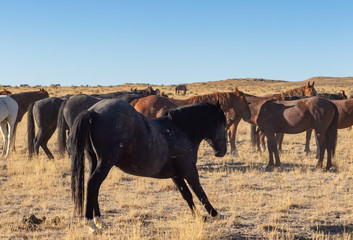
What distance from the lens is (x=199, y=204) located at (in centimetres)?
620

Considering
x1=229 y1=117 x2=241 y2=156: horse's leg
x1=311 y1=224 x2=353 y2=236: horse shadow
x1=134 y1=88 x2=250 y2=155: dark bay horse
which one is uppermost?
x1=134 y1=88 x2=250 y2=155: dark bay horse

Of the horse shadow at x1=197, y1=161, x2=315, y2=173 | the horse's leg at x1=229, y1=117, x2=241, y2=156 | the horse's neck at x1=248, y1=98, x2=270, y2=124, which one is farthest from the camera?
the horse's leg at x1=229, y1=117, x2=241, y2=156

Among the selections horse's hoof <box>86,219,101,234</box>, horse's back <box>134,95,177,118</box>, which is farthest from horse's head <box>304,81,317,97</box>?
horse's hoof <box>86,219,101,234</box>

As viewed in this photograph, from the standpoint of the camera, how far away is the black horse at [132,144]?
13.8ft

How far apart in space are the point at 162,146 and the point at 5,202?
11.9ft

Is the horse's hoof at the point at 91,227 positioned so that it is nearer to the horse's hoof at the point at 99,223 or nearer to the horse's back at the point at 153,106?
the horse's hoof at the point at 99,223

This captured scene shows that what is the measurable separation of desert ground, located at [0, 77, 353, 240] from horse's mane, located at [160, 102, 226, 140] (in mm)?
1278

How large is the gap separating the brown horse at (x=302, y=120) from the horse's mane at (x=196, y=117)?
4.80m

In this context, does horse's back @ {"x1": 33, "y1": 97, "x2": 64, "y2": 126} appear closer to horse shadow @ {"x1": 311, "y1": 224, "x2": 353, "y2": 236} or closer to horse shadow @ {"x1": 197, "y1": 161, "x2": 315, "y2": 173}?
horse shadow @ {"x1": 197, "y1": 161, "x2": 315, "y2": 173}

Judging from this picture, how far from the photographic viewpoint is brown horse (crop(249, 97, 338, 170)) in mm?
9492

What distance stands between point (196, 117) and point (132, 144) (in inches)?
46.8

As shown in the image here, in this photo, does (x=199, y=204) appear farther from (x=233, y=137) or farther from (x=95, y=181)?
(x=233, y=137)

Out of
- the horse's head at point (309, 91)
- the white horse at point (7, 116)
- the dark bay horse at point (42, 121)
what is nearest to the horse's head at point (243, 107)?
the horse's head at point (309, 91)

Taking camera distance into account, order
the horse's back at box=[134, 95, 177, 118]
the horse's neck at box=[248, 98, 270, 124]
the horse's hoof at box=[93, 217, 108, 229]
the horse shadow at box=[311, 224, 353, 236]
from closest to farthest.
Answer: the horse's hoof at box=[93, 217, 108, 229]
the horse shadow at box=[311, 224, 353, 236]
the horse's back at box=[134, 95, 177, 118]
the horse's neck at box=[248, 98, 270, 124]
